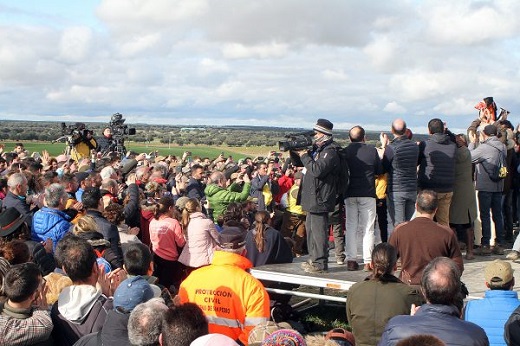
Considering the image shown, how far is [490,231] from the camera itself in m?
9.70

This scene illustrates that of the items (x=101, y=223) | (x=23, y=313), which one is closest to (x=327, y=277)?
(x=101, y=223)

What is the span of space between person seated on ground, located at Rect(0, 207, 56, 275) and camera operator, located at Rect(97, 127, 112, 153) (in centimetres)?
1070

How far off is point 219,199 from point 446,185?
4.23m

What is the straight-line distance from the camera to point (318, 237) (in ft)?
25.3

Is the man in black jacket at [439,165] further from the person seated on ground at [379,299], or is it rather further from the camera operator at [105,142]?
the camera operator at [105,142]

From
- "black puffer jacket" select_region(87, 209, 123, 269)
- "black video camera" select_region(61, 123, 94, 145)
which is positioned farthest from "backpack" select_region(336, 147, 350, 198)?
"black video camera" select_region(61, 123, 94, 145)

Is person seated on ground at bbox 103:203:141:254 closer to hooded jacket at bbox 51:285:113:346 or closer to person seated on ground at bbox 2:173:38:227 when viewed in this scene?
person seated on ground at bbox 2:173:38:227

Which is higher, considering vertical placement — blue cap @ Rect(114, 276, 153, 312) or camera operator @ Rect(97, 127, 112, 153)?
camera operator @ Rect(97, 127, 112, 153)

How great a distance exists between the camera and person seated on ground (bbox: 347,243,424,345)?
201 inches

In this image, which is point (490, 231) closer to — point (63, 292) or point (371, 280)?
point (371, 280)

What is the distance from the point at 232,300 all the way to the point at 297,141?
3.15 m

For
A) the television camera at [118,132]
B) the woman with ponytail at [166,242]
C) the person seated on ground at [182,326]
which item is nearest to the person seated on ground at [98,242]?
the woman with ponytail at [166,242]

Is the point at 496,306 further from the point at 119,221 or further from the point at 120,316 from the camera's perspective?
the point at 119,221

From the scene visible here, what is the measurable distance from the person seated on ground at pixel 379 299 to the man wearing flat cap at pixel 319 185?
7.77ft
